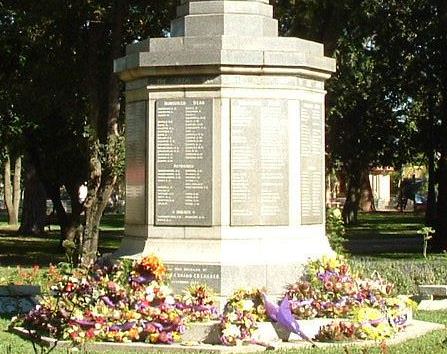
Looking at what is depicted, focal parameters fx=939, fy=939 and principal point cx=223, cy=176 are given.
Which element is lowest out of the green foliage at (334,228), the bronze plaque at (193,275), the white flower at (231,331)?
the white flower at (231,331)

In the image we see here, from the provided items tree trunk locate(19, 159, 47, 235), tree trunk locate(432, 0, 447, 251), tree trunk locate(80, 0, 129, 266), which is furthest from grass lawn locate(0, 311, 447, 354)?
tree trunk locate(19, 159, 47, 235)

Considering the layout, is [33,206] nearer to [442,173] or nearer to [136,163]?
[442,173]

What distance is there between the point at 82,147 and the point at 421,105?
15.6 meters

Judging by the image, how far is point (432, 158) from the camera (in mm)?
34094

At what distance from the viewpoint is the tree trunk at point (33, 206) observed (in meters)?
41.6

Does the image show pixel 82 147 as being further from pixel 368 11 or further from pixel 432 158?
pixel 432 158

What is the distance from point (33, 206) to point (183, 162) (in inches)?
1247

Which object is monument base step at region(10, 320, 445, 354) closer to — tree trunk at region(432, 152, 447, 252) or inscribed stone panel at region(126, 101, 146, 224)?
inscribed stone panel at region(126, 101, 146, 224)

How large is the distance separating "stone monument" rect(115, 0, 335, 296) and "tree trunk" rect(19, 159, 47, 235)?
29652 mm

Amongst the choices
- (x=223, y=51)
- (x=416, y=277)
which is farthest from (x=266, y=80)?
(x=416, y=277)

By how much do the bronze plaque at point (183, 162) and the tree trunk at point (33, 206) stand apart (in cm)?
2965

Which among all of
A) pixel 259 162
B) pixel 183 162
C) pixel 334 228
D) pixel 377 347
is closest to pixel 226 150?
pixel 259 162

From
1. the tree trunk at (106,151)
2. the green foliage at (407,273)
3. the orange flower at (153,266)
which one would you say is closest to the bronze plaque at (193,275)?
the orange flower at (153,266)

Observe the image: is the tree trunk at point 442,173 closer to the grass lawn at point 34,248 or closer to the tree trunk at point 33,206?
the grass lawn at point 34,248
